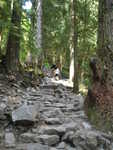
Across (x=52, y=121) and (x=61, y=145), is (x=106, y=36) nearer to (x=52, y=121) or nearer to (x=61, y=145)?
(x=52, y=121)

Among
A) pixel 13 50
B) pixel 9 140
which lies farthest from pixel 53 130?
pixel 13 50

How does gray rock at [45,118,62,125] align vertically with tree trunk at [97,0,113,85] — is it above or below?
below

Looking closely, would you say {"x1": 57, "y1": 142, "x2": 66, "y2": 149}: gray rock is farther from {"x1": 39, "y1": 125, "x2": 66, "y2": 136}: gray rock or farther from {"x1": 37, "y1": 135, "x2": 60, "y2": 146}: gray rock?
{"x1": 39, "y1": 125, "x2": 66, "y2": 136}: gray rock

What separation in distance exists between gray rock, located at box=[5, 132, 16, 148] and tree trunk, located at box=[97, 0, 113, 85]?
286cm

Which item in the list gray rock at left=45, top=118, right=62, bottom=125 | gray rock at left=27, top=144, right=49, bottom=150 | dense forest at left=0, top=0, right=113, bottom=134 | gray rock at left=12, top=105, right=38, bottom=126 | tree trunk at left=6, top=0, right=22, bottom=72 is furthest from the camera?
tree trunk at left=6, top=0, right=22, bottom=72

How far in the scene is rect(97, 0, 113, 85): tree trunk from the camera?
6848mm

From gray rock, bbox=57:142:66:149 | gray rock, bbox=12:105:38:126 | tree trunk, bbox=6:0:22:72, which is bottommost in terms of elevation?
gray rock, bbox=57:142:66:149

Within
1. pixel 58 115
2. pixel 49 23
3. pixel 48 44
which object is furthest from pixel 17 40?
pixel 48 44

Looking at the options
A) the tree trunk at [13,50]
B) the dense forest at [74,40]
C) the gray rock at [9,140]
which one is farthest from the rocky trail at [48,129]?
the tree trunk at [13,50]

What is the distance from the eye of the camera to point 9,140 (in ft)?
18.7

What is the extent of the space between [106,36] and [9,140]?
3.72 m

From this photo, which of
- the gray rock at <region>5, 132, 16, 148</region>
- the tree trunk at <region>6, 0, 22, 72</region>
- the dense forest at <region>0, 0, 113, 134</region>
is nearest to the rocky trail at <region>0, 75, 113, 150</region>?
the gray rock at <region>5, 132, 16, 148</region>

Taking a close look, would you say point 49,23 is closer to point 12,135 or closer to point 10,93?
point 10,93

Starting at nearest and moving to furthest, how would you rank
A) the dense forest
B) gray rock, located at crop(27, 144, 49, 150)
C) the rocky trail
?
gray rock, located at crop(27, 144, 49, 150) < the rocky trail < the dense forest
